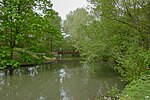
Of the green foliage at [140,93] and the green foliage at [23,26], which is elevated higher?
the green foliage at [23,26]

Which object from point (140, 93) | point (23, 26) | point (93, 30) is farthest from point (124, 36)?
point (140, 93)

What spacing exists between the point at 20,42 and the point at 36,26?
1977 mm

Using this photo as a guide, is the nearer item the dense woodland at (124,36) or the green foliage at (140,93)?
the green foliage at (140,93)

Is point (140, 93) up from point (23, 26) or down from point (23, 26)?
down

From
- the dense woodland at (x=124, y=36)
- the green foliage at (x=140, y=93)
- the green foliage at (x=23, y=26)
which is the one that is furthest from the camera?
the green foliage at (x=23, y=26)

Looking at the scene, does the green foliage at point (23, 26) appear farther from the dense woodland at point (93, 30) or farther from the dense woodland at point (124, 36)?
the dense woodland at point (124, 36)

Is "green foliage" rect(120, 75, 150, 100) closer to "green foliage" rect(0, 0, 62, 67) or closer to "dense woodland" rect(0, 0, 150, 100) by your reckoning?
"dense woodland" rect(0, 0, 150, 100)

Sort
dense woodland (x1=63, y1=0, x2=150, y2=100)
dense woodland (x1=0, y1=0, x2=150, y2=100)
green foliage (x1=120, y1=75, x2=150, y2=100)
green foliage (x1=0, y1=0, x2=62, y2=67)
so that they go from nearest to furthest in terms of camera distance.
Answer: green foliage (x1=120, y1=75, x2=150, y2=100) < dense woodland (x1=63, y1=0, x2=150, y2=100) < dense woodland (x1=0, y1=0, x2=150, y2=100) < green foliage (x1=0, y1=0, x2=62, y2=67)

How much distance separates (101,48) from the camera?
1620cm

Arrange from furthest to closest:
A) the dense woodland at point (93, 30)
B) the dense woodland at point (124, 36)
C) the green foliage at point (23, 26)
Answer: the green foliage at point (23, 26)
the dense woodland at point (93, 30)
the dense woodland at point (124, 36)

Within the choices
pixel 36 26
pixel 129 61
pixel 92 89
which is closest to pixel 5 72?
pixel 36 26

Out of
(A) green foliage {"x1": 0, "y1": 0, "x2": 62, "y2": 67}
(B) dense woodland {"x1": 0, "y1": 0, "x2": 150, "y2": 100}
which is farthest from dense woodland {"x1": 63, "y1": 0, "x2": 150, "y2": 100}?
(A) green foliage {"x1": 0, "y1": 0, "x2": 62, "y2": 67}

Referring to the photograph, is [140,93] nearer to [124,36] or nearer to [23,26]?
[124,36]

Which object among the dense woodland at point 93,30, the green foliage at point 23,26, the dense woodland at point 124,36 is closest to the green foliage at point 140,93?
the dense woodland at point 124,36
